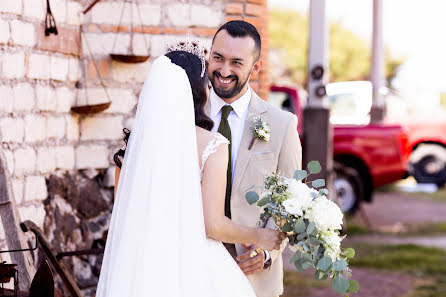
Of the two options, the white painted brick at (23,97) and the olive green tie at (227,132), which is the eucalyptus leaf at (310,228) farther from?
the white painted brick at (23,97)

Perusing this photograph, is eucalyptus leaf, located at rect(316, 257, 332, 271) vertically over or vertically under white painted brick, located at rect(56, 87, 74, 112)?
under

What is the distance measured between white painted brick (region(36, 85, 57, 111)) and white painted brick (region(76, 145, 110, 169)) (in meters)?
0.57

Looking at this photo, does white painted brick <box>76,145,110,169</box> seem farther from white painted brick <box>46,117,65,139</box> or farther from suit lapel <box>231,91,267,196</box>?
suit lapel <box>231,91,267,196</box>

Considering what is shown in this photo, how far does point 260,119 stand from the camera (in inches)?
171

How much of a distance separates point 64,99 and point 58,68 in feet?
0.85

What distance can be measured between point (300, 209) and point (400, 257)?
6938mm

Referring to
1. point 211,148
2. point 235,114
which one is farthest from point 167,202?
point 235,114

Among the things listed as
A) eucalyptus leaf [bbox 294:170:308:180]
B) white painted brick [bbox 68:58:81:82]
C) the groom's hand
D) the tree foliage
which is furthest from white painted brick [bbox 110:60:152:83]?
the tree foliage

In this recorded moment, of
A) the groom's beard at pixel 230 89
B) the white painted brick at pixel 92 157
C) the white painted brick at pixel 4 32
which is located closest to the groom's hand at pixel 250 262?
the groom's beard at pixel 230 89

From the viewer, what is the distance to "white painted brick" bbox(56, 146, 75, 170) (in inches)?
261

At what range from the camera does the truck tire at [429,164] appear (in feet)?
58.0

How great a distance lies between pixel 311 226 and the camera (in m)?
3.79

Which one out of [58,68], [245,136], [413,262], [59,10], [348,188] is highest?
[59,10]

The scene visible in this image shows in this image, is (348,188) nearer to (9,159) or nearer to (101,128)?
(101,128)
